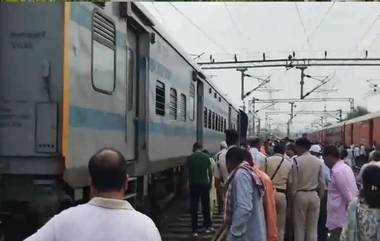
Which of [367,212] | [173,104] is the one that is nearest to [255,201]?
[367,212]

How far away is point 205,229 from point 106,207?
9.60 m

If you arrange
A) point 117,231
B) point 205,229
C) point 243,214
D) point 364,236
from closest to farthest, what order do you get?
point 117,231 < point 364,236 < point 243,214 < point 205,229

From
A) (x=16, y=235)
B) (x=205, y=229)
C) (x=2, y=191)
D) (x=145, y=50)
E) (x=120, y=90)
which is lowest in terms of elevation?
(x=205, y=229)

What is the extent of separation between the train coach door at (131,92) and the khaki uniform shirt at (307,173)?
95.7 inches

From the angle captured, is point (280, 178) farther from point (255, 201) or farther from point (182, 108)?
point (182, 108)

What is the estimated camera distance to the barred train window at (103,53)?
6391 mm

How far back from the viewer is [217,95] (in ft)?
71.0

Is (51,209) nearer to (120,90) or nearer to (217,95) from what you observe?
(120,90)

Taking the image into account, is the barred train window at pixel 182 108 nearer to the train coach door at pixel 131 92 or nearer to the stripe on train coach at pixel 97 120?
the stripe on train coach at pixel 97 120

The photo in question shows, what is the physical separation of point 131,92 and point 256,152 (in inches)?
110

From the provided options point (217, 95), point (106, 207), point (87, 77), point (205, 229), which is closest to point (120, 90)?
point (87, 77)

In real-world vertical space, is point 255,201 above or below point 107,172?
below

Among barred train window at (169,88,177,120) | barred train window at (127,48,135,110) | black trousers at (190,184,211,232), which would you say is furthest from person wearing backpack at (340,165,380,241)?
black trousers at (190,184,211,232)

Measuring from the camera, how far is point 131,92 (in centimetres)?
827
